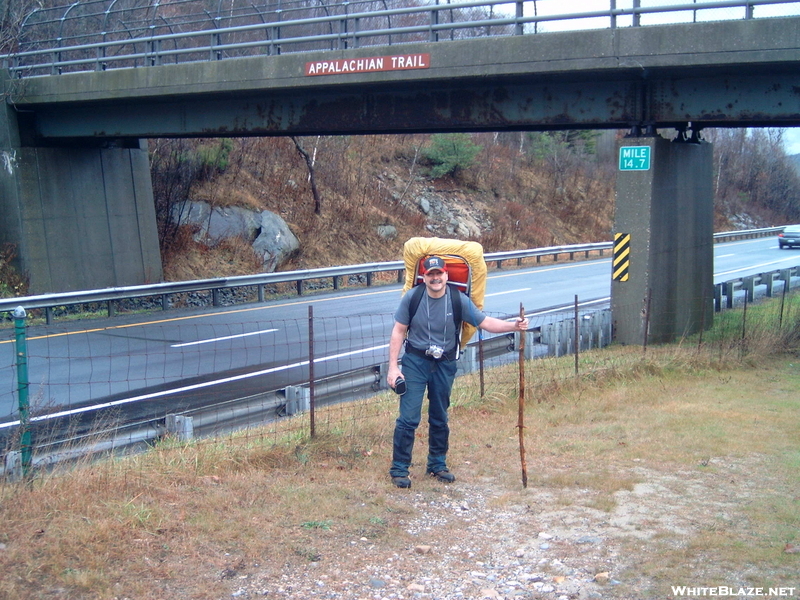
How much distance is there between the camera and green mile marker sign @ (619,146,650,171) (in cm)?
1462

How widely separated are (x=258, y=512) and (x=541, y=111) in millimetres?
11827

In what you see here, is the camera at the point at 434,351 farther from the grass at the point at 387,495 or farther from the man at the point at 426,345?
the grass at the point at 387,495

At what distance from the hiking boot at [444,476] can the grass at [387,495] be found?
5.8 inches

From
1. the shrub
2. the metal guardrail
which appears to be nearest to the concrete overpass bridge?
the metal guardrail

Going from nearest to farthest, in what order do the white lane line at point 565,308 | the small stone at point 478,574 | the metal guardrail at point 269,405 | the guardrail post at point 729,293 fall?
the small stone at point 478,574 → the metal guardrail at point 269,405 → the white lane line at point 565,308 → the guardrail post at point 729,293

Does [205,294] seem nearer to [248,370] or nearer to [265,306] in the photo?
[265,306]

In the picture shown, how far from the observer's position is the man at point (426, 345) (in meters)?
6.11

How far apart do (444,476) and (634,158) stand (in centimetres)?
1013

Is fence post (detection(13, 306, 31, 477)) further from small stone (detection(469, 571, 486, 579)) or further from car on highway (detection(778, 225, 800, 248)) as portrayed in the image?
car on highway (detection(778, 225, 800, 248))

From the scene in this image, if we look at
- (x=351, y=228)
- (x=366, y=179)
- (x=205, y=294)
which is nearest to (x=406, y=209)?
(x=366, y=179)

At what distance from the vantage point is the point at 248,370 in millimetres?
12164

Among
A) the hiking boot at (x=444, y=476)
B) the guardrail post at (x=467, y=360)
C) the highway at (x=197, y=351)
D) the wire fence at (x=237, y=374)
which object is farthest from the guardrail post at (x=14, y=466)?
the guardrail post at (x=467, y=360)

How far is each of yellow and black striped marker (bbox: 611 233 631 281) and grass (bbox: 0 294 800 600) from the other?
568 cm

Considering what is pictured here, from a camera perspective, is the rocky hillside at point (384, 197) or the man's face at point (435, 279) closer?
the man's face at point (435, 279)
